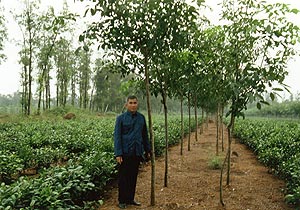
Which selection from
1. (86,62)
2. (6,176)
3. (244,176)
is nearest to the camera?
(6,176)

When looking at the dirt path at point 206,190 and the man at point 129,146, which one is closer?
the man at point 129,146

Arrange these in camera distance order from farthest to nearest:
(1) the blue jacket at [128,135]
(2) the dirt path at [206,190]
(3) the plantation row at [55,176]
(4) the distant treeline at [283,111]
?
(4) the distant treeline at [283,111], (2) the dirt path at [206,190], (1) the blue jacket at [128,135], (3) the plantation row at [55,176]

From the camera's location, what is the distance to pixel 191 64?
6.95 meters

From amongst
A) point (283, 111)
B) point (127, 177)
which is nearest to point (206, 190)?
point (127, 177)

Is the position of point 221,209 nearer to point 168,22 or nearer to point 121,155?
point 121,155

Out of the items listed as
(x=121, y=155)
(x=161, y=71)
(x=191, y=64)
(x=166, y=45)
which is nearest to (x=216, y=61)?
(x=191, y=64)

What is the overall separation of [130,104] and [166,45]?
4.41ft

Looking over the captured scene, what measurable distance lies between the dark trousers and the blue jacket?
171 millimetres

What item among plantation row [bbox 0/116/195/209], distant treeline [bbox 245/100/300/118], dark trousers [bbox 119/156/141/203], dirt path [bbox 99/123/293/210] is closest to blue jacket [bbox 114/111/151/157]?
dark trousers [bbox 119/156/141/203]

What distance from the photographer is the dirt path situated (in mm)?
5801

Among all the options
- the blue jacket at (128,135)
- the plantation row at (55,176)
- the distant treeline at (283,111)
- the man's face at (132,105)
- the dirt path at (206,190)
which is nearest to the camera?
the plantation row at (55,176)

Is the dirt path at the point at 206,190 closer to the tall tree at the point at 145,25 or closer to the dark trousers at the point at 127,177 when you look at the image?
the dark trousers at the point at 127,177

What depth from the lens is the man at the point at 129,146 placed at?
5.40m

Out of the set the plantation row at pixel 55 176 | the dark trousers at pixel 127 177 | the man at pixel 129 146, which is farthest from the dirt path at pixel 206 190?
the plantation row at pixel 55 176
